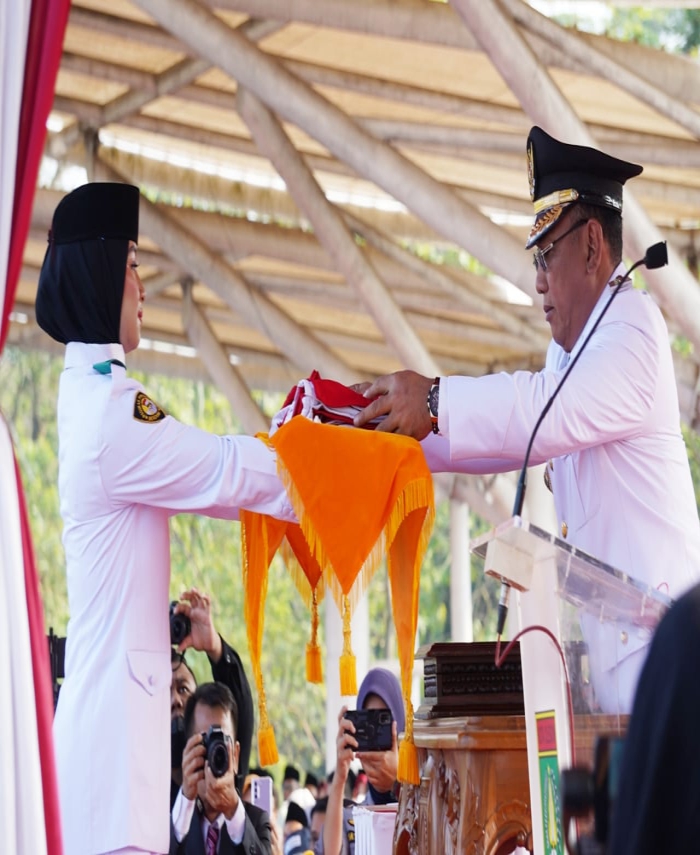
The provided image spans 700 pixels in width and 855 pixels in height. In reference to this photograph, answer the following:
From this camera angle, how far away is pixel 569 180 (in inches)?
130

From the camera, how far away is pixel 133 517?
3.34 meters

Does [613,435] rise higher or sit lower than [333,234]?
lower

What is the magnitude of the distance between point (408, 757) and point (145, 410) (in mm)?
1032

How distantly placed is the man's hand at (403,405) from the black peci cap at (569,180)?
42cm

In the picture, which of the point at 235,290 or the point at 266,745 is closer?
the point at 266,745

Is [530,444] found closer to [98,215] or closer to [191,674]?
[98,215]

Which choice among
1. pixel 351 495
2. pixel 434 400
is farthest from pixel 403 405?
pixel 351 495

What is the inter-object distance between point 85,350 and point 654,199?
816cm

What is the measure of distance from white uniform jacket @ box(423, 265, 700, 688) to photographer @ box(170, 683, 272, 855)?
4.09ft

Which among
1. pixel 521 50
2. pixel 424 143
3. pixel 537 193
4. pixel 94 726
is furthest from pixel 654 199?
pixel 94 726

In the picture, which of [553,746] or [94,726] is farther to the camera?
[94,726]

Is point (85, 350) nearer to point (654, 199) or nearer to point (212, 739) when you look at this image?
point (212, 739)

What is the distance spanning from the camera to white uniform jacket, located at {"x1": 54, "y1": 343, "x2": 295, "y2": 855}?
10.4 ft

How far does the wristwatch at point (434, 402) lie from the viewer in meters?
3.25
